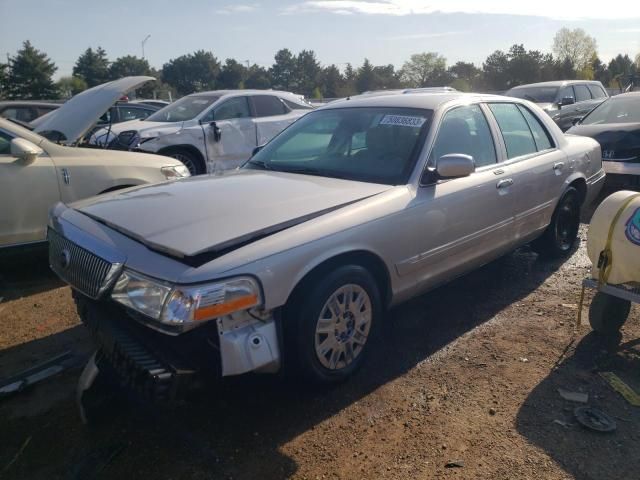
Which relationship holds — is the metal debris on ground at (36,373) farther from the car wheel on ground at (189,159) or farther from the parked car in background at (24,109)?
the parked car in background at (24,109)

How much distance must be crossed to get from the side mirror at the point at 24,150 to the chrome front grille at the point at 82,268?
1.96 m

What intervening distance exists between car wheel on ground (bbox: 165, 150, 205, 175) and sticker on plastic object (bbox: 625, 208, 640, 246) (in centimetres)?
643

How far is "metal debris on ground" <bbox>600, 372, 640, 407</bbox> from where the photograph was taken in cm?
299

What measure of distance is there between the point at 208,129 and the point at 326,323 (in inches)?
247

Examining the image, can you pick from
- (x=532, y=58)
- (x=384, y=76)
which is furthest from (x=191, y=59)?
(x=532, y=58)

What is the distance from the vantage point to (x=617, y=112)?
→ 317 inches

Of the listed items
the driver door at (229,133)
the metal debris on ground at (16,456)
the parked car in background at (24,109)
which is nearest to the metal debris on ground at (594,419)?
the metal debris on ground at (16,456)

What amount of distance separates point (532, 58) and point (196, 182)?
61088 mm

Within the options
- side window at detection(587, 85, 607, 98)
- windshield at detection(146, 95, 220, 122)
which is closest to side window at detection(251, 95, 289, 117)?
windshield at detection(146, 95, 220, 122)

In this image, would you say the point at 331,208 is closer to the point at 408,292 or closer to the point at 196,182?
the point at 408,292

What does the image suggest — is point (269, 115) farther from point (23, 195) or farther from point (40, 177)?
point (23, 195)

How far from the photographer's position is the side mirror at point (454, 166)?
3.39m

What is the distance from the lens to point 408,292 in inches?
138

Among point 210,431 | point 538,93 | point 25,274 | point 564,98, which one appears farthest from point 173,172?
point 538,93
